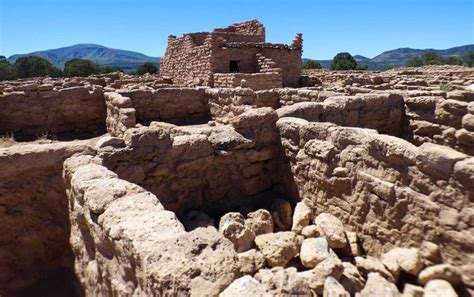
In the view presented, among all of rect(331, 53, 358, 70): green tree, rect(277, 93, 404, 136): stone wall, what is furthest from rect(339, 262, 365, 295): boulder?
rect(331, 53, 358, 70): green tree

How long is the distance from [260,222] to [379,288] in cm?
170

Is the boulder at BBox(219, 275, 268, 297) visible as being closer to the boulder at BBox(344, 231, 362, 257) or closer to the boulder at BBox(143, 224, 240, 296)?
the boulder at BBox(143, 224, 240, 296)

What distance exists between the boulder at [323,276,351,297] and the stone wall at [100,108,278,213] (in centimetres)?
238

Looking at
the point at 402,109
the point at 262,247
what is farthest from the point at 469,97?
the point at 262,247

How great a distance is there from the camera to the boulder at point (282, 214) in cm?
482

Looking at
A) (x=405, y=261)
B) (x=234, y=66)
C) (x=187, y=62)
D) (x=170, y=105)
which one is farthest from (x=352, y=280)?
(x=187, y=62)

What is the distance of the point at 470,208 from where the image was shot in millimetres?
3242

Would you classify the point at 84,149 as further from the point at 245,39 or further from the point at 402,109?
the point at 245,39

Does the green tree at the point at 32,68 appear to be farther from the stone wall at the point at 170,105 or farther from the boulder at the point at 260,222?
the boulder at the point at 260,222

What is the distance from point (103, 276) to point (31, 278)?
2546 millimetres

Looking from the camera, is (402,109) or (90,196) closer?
(90,196)

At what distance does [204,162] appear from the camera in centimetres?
503

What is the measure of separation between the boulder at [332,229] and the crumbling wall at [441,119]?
3.18m

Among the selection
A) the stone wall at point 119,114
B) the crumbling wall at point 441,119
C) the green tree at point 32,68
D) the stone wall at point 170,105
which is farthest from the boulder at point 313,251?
the green tree at point 32,68
